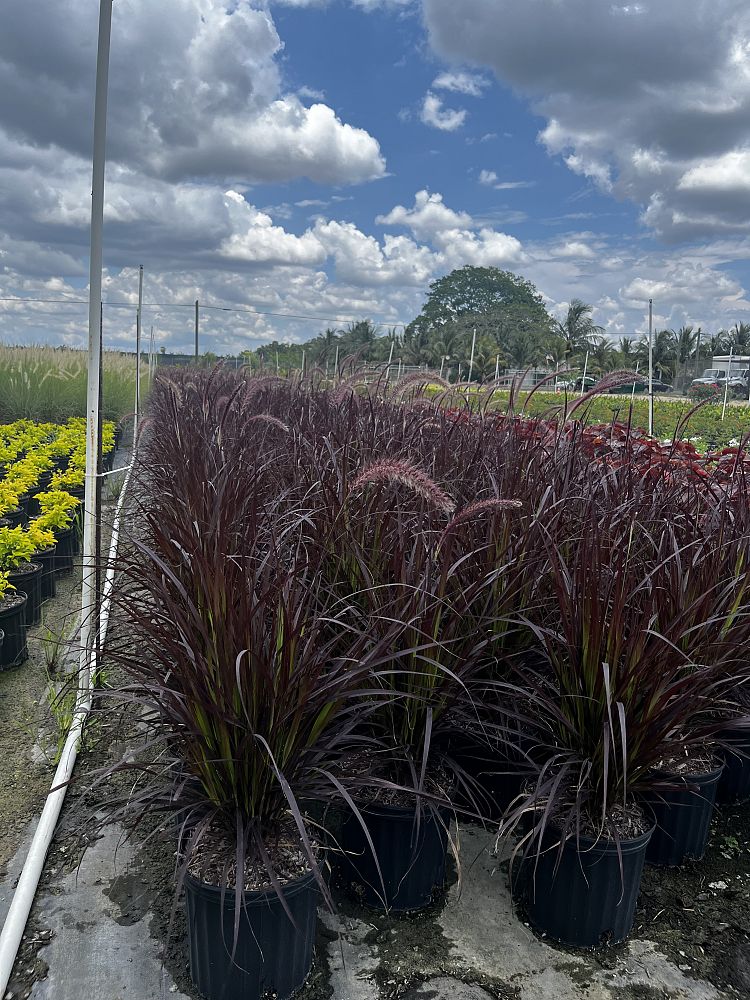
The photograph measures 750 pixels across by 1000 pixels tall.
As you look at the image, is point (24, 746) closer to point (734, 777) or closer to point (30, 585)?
point (30, 585)

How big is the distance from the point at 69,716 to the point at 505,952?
1827 millimetres

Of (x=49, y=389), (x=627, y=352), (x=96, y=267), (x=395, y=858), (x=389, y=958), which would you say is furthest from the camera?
(x=627, y=352)

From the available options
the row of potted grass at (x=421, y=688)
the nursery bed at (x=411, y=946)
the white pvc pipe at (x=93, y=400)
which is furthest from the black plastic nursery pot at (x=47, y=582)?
the nursery bed at (x=411, y=946)

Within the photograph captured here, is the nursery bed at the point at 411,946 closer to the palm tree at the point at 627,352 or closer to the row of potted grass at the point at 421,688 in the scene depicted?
the row of potted grass at the point at 421,688

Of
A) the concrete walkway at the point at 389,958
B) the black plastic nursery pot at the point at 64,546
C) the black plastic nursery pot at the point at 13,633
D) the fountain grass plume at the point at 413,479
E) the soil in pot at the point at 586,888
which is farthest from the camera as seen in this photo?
the black plastic nursery pot at the point at 64,546

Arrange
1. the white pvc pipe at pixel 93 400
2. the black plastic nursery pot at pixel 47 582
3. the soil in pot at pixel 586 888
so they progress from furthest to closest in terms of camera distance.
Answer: the black plastic nursery pot at pixel 47 582
the white pvc pipe at pixel 93 400
the soil in pot at pixel 586 888

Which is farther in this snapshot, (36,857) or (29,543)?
(29,543)

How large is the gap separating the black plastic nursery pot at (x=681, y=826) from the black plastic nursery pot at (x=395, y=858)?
0.74 metres

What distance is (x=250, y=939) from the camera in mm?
1680

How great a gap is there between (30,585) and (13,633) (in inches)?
22.8

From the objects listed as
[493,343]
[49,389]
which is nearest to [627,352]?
[493,343]

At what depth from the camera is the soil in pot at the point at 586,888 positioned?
6.29ft

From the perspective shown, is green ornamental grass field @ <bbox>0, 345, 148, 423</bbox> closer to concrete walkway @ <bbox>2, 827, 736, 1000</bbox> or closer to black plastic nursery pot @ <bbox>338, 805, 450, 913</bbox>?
concrete walkway @ <bbox>2, 827, 736, 1000</bbox>

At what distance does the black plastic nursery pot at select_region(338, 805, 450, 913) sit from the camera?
6.53ft
